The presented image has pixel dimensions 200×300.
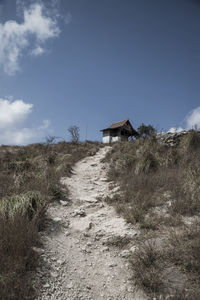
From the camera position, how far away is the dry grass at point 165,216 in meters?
2.28

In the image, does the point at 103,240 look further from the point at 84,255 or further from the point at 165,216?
the point at 165,216

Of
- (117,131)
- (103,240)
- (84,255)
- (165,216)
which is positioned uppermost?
(117,131)

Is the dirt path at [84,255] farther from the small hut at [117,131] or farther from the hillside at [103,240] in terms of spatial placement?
the small hut at [117,131]

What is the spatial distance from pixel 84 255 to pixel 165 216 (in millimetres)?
2026

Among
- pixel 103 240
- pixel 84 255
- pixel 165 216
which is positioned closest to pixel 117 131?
pixel 165 216

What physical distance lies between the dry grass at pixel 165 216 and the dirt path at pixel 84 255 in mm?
288

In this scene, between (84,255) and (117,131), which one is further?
(117,131)

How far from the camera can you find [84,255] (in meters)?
3.15

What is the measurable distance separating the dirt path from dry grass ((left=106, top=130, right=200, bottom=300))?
29cm

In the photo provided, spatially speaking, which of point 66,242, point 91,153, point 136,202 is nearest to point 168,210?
point 136,202

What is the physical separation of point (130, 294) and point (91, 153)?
35.6ft

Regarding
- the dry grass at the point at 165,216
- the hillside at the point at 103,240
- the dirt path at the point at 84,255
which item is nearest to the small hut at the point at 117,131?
the dry grass at the point at 165,216

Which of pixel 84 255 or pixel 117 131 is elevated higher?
pixel 117 131

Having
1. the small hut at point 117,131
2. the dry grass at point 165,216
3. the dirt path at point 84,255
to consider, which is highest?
the small hut at point 117,131
